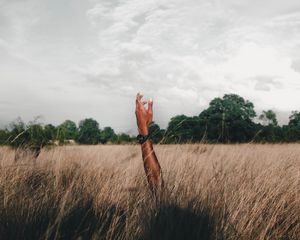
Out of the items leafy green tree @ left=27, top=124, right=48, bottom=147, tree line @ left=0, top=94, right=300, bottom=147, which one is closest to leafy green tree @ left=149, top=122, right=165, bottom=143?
tree line @ left=0, top=94, right=300, bottom=147

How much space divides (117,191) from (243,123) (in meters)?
8.07

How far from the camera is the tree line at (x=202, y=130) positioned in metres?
5.50

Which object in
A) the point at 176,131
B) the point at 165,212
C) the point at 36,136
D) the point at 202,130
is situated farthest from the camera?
the point at 202,130

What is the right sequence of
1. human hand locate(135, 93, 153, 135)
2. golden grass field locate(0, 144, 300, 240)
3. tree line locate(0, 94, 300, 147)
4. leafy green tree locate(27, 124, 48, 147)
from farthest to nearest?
leafy green tree locate(27, 124, 48, 147)
tree line locate(0, 94, 300, 147)
human hand locate(135, 93, 153, 135)
golden grass field locate(0, 144, 300, 240)

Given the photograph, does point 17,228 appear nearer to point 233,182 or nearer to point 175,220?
point 175,220

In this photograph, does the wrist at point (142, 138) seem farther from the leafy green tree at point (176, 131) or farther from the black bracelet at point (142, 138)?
the leafy green tree at point (176, 131)

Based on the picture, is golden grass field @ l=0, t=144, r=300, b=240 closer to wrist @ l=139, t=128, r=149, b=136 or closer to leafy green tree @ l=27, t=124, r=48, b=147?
wrist @ l=139, t=128, r=149, b=136

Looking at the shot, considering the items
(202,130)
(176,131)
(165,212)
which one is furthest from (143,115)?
(202,130)

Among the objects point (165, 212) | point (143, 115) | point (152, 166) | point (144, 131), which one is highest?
point (143, 115)

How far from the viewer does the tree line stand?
18.0ft

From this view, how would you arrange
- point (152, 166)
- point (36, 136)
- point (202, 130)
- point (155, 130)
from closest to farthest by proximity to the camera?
1. point (152, 166)
2. point (155, 130)
3. point (36, 136)
4. point (202, 130)

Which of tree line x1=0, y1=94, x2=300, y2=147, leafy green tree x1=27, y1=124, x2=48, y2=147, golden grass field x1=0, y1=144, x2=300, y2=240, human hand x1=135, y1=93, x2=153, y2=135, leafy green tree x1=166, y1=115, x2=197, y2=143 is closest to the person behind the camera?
golden grass field x1=0, y1=144, x2=300, y2=240

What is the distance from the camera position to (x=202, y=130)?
12.4 meters

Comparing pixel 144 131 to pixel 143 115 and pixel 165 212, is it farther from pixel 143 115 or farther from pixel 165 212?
pixel 165 212
